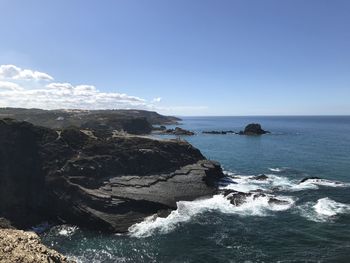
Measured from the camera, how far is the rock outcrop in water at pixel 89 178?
183ft

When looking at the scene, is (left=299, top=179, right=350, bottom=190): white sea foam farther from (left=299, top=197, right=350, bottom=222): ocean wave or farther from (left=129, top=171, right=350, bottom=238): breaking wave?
(left=299, top=197, right=350, bottom=222): ocean wave

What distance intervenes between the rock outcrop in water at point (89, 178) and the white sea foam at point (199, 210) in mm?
1926

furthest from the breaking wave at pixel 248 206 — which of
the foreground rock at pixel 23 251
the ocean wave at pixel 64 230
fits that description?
the foreground rock at pixel 23 251

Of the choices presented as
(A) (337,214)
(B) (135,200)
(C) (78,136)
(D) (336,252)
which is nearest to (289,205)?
(A) (337,214)

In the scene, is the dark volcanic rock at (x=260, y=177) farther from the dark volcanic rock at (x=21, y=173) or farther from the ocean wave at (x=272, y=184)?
the dark volcanic rock at (x=21, y=173)

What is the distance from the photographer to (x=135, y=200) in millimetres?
56844

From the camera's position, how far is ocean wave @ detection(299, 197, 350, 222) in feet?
170

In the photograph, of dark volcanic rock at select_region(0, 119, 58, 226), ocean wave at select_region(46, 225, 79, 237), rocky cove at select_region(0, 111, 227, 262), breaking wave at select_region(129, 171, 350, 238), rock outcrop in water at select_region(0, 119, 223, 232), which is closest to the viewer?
ocean wave at select_region(46, 225, 79, 237)

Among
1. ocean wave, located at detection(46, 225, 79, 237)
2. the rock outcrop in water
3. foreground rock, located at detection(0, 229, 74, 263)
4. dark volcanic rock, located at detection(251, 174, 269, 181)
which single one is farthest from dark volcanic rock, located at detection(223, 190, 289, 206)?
foreground rock, located at detection(0, 229, 74, 263)

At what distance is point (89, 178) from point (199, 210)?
20510 millimetres

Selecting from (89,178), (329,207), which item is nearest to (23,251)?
(89,178)

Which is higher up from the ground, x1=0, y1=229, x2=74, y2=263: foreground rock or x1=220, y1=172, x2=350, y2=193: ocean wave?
x1=0, y1=229, x2=74, y2=263: foreground rock

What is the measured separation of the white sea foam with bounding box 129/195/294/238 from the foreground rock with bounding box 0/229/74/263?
Result: 76.6 feet

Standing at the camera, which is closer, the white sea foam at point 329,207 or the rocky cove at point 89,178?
the white sea foam at point 329,207
